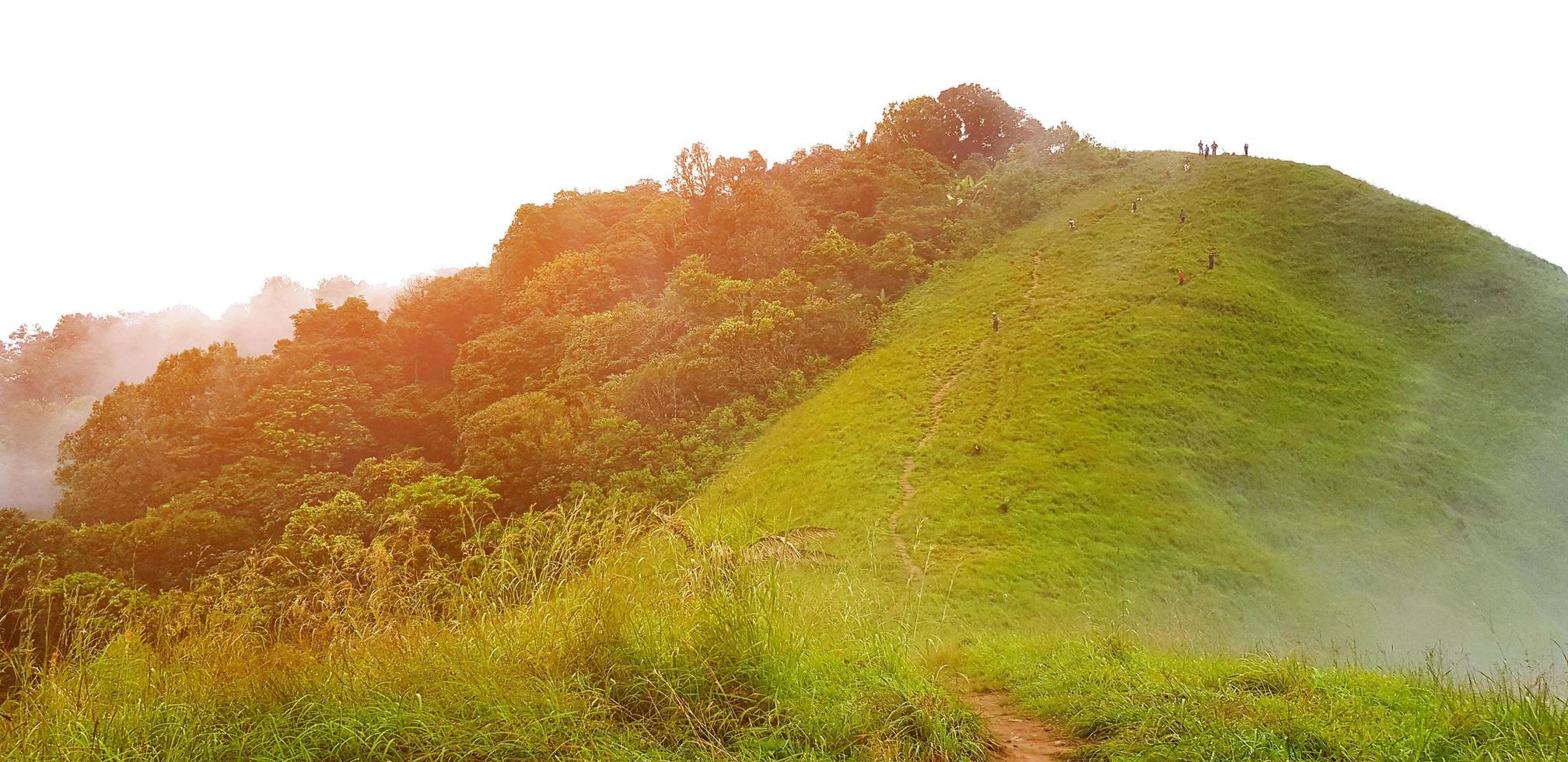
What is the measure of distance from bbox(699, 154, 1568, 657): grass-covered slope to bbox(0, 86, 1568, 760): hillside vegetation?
18 cm

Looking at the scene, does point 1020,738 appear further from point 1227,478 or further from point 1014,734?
point 1227,478

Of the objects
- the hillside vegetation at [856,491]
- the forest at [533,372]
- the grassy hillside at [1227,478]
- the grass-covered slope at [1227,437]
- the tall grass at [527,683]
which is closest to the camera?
the tall grass at [527,683]

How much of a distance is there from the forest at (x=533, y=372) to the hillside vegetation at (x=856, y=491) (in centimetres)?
28

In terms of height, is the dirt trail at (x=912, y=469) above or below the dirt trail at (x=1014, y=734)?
below

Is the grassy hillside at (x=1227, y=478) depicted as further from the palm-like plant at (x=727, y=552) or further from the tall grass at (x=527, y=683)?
the tall grass at (x=527, y=683)

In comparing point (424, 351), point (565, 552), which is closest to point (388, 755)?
point (565, 552)

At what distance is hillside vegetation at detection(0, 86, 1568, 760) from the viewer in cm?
488

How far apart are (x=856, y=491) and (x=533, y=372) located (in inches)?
950

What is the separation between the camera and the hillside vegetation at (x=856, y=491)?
4875 millimetres

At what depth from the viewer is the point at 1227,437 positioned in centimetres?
2631

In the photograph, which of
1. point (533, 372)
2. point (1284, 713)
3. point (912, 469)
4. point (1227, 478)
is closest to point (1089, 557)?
point (912, 469)

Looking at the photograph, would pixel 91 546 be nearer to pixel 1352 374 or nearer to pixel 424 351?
pixel 424 351

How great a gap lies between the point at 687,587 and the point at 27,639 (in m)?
4.19

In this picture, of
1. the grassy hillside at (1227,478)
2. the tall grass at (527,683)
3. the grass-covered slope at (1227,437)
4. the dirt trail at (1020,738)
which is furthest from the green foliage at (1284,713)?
the grass-covered slope at (1227,437)
